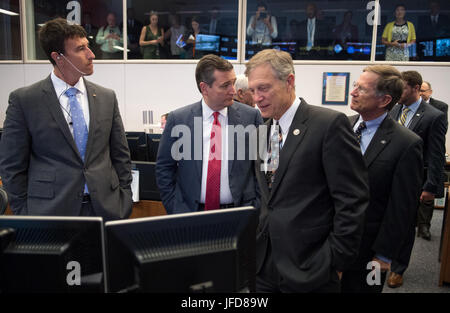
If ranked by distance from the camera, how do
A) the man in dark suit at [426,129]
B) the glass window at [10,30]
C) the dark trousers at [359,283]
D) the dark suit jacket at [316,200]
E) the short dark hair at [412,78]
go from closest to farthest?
the dark suit jacket at [316,200] < the dark trousers at [359,283] < the man in dark suit at [426,129] < the short dark hair at [412,78] < the glass window at [10,30]

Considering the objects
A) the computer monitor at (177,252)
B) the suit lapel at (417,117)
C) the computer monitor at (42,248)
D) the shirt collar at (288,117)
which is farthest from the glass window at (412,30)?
the computer monitor at (42,248)

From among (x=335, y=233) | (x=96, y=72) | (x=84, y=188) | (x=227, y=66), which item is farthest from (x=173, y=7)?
(x=335, y=233)

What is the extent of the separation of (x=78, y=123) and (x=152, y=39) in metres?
5.31

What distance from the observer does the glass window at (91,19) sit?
6.71 metres

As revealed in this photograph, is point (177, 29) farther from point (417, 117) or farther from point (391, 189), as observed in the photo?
point (391, 189)

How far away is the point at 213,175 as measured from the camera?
6.38 ft

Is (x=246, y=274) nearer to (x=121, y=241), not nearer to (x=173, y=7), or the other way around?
(x=121, y=241)

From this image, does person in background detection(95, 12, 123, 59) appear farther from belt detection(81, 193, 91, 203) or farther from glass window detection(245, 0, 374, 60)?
belt detection(81, 193, 91, 203)

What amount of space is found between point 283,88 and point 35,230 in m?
1.03

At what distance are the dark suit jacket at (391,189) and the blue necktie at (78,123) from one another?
1.49 metres

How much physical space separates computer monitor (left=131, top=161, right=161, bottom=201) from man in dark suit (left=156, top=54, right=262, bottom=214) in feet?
2.58

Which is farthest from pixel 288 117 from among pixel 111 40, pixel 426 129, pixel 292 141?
pixel 111 40

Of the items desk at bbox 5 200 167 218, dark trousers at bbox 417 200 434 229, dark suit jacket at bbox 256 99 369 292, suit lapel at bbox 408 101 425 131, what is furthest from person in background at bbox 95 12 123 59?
dark suit jacket at bbox 256 99 369 292

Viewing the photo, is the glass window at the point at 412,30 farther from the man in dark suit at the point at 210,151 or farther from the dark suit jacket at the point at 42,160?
the dark suit jacket at the point at 42,160
